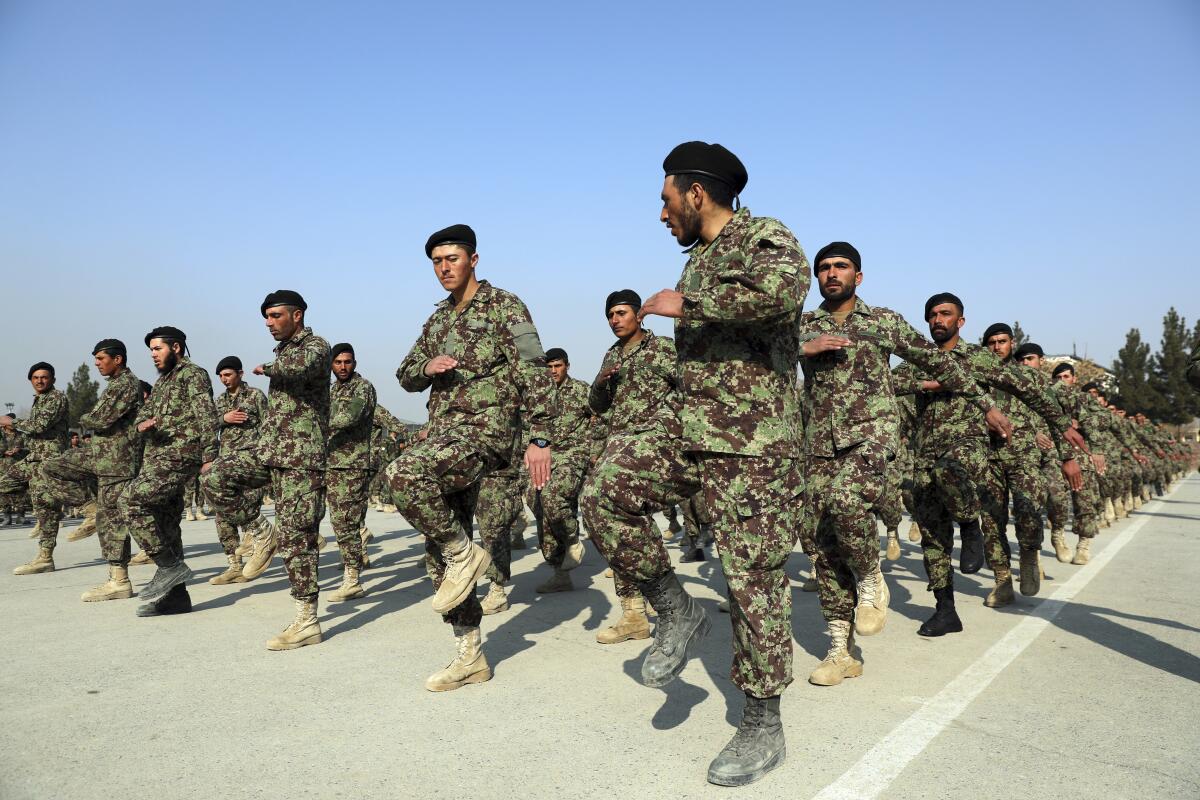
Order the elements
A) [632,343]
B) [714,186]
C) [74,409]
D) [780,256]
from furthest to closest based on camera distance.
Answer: [74,409]
[632,343]
[714,186]
[780,256]

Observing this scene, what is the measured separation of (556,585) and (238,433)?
4713 mm

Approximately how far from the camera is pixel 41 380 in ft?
35.0

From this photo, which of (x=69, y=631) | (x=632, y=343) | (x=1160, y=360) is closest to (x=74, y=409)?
(x=69, y=631)

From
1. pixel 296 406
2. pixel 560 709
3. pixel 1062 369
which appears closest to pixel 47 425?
pixel 296 406

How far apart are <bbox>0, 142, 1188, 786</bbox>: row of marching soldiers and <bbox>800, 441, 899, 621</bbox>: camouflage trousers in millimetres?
14

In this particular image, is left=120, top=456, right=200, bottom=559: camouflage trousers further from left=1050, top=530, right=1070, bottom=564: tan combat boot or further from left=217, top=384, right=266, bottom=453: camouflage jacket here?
left=1050, top=530, right=1070, bottom=564: tan combat boot

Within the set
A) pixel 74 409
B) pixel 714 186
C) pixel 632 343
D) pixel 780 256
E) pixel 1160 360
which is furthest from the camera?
pixel 1160 360

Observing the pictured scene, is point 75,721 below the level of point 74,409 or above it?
below

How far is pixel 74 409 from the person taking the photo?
122 ft

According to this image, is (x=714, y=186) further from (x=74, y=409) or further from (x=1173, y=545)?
(x=74, y=409)

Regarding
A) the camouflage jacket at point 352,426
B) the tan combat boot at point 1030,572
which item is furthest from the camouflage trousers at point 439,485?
the tan combat boot at point 1030,572

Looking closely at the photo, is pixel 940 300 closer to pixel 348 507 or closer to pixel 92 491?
pixel 348 507

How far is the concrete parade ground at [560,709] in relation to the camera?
10.3ft

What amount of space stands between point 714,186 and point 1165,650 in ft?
15.2
